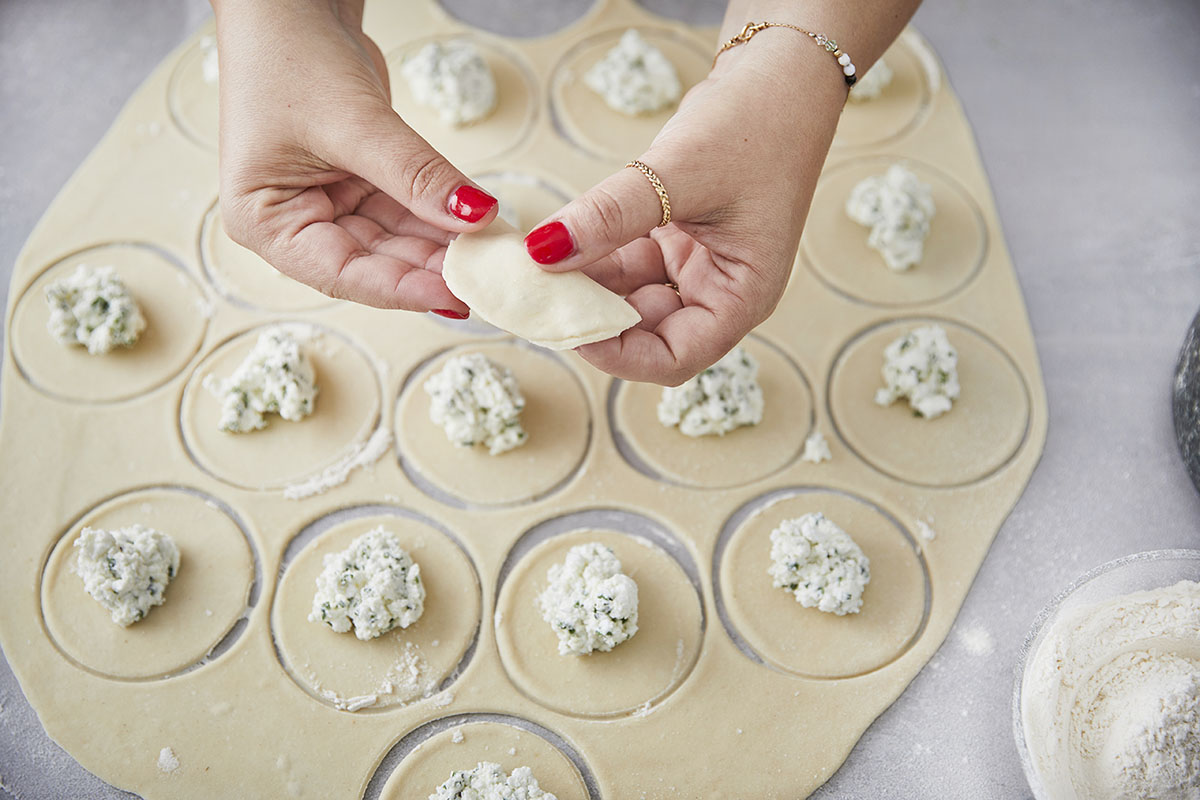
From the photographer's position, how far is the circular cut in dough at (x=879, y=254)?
87.9 inches

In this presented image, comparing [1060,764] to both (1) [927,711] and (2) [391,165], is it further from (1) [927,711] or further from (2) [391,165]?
(2) [391,165]

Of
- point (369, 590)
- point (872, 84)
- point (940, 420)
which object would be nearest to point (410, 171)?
point (369, 590)

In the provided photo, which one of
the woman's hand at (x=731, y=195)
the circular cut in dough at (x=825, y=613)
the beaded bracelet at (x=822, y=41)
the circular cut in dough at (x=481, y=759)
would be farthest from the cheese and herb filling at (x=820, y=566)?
the beaded bracelet at (x=822, y=41)

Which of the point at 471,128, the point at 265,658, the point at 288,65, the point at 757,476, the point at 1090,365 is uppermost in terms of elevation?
the point at 288,65

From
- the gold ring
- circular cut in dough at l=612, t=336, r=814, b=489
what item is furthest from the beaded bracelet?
circular cut in dough at l=612, t=336, r=814, b=489

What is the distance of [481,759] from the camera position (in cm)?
168

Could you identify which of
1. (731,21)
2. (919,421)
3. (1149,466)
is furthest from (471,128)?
(1149,466)

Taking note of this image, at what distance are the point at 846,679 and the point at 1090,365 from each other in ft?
3.39

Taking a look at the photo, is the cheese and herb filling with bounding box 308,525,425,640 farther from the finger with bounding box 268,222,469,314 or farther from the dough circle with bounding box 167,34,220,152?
the dough circle with bounding box 167,34,220,152

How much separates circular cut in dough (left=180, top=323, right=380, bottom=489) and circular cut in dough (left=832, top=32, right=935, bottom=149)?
1.46 metres

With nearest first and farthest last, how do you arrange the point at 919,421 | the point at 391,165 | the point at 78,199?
the point at 391,165, the point at 919,421, the point at 78,199

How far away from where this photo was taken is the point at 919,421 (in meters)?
2.06

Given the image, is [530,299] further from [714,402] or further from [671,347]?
[714,402]

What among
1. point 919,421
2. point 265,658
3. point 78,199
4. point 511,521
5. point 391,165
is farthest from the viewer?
point 78,199
